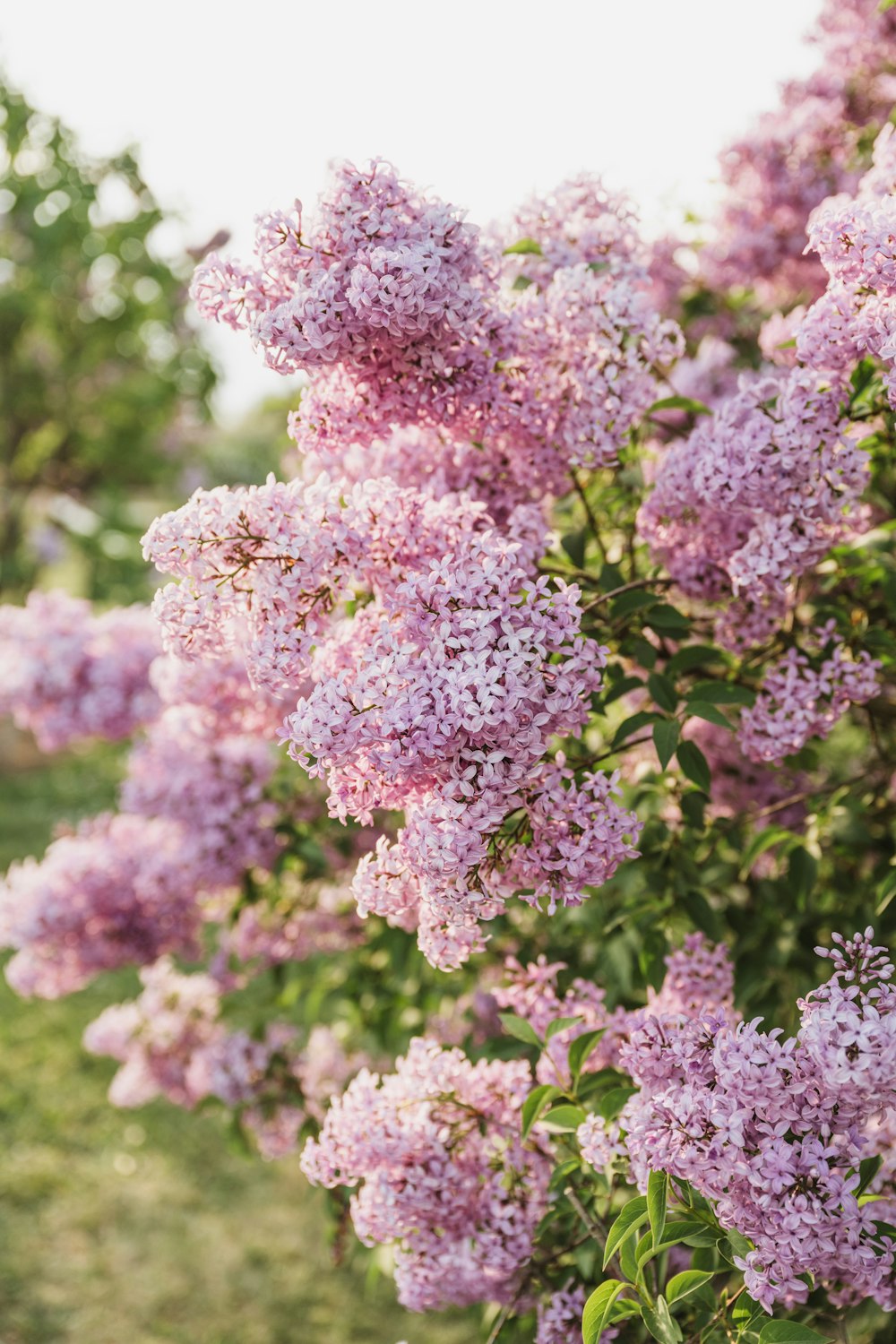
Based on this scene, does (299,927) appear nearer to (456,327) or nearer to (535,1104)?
(535,1104)

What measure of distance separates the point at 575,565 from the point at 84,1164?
4.34m

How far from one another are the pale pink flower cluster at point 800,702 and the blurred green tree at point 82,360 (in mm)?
5563

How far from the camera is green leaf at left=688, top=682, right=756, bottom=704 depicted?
2307 millimetres

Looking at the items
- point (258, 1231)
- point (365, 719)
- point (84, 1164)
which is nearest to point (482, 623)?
point (365, 719)

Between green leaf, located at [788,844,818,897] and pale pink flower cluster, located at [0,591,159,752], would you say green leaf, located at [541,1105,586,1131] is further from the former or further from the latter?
pale pink flower cluster, located at [0,591,159,752]

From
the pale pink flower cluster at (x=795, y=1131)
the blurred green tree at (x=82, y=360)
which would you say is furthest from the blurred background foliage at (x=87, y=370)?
the pale pink flower cluster at (x=795, y=1131)

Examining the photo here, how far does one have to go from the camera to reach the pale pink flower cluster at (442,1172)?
2.22 metres

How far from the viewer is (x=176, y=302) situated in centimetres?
841

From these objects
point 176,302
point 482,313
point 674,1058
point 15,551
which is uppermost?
point 15,551

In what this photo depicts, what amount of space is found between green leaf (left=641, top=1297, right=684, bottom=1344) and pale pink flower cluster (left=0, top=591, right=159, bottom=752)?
2.64 metres

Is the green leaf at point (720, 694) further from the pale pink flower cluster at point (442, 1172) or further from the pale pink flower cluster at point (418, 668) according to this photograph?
the pale pink flower cluster at point (442, 1172)

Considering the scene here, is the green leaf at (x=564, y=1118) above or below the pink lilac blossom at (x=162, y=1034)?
below

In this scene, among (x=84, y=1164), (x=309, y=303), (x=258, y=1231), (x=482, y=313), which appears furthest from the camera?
(x=84, y=1164)

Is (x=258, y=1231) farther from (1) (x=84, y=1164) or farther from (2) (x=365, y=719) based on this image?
(2) (x=365, y=719)
